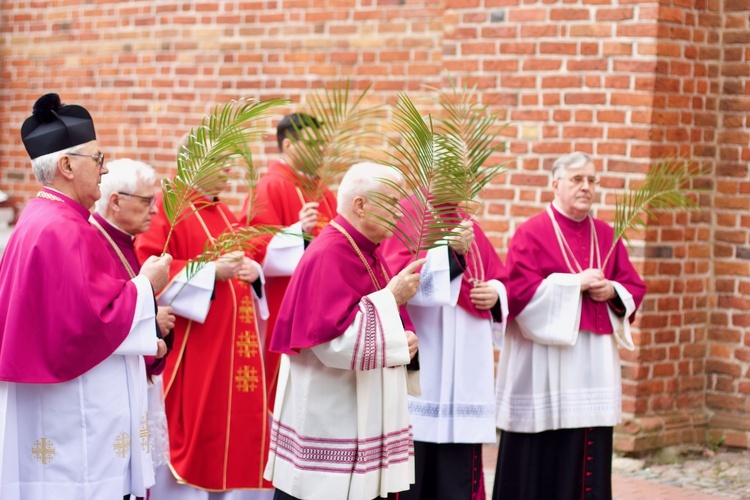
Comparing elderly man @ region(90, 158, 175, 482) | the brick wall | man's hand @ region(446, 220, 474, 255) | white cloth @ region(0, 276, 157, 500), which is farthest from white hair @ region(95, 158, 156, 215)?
the brick wall

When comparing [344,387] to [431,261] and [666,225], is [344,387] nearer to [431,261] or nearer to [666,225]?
[431,261]

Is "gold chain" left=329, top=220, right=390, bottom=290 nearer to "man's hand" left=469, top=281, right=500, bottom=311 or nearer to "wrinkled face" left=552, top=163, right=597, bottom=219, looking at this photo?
"man's hand" left=469, top=281, right=500, bottom=311

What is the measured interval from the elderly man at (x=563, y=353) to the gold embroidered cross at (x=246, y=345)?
1.40 metres

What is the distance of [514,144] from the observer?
26.1 feet

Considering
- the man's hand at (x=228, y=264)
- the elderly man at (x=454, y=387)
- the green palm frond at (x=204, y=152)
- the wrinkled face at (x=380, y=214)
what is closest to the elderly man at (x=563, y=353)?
the elderly man at (x=454, y=387)

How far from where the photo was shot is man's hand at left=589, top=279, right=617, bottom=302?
6102 millimetres

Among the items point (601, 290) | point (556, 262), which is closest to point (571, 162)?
point (556, 262)

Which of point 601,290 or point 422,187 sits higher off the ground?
point 422,187

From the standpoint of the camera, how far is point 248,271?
19.7 feet

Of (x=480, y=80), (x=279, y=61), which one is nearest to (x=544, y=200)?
(x=480, y=80)

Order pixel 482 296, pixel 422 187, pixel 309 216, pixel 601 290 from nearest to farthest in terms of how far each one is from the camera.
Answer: pixel 422 187
pixel 482 296
pixel 601 290
pixel 309 216

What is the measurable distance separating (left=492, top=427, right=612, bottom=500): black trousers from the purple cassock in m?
2.76

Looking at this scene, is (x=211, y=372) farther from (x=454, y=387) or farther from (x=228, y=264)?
(x=454, y=387)

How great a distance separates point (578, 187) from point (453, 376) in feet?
4.17
